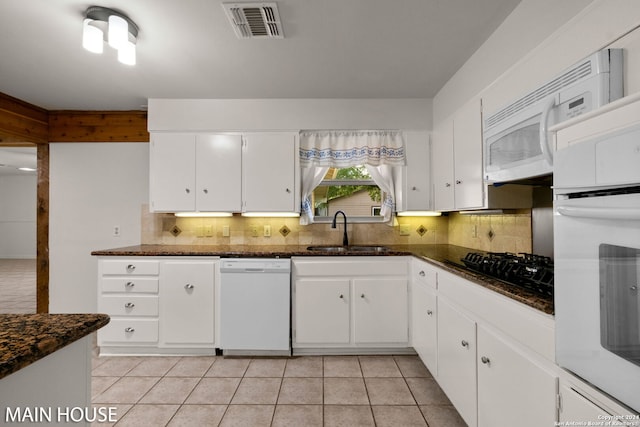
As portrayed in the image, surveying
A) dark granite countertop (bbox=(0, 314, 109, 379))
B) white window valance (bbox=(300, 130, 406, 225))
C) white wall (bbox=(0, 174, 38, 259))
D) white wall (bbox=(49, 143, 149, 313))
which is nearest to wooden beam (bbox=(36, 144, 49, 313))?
white wall (bbox=(49, 143, 149, 313))

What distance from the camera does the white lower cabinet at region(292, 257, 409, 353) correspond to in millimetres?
2699

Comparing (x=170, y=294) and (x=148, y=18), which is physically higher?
(x=148, y=18)

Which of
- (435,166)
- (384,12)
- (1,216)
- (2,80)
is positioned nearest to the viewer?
(384,12)

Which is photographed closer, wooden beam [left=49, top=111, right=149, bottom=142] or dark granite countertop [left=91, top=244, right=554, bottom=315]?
dark granite countertop [left=91, top=244, right=554, bottom=315]

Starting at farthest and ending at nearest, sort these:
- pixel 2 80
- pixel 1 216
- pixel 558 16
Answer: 1. pixel 1 216
2. pixel 2 80
3. pixel 558 16

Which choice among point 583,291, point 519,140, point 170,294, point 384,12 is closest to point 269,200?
point 170,294

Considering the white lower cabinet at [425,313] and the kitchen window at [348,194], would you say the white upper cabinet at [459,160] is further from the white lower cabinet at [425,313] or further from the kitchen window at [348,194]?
the kitchen window at [348,194]

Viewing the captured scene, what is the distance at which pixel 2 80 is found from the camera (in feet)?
8.69

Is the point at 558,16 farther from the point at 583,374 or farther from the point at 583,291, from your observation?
the point at 583,374

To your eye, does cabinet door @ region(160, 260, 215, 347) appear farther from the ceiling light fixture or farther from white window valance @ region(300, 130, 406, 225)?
the ceiling light fixture

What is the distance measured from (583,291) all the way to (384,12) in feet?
5.55

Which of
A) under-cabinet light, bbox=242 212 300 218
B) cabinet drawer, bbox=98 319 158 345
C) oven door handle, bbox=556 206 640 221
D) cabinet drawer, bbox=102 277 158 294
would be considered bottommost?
cabinet drawer, bbox=98 319 158 345

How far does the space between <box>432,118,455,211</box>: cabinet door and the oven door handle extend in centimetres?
165

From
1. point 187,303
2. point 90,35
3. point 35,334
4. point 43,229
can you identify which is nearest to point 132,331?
point 187,303
